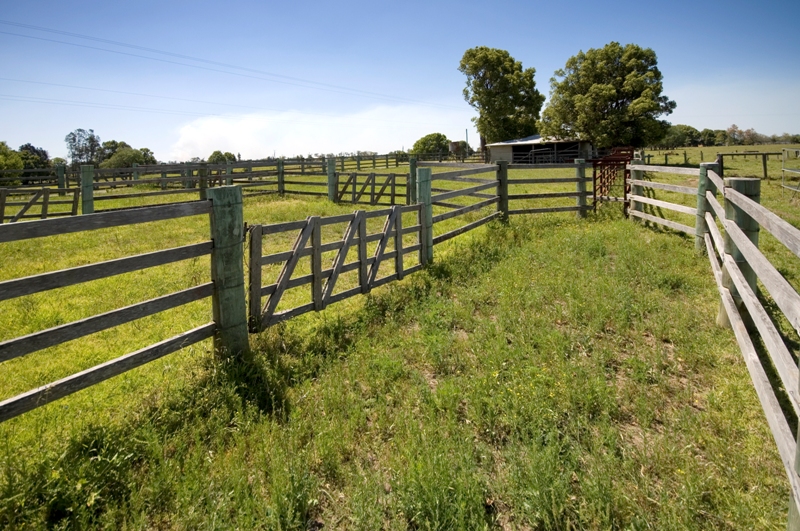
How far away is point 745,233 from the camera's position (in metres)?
4.85

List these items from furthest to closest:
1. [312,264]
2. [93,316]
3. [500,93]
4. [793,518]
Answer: [500,93], [312,264], [93,316], [793,518]

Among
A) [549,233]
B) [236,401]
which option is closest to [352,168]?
[549,233]

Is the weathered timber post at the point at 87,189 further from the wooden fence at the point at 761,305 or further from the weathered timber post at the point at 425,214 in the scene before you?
the wooden fence at the point at 761,305

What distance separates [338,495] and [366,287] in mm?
3775

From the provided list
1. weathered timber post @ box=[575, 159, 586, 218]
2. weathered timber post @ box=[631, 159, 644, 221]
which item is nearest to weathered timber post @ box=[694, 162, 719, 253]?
weathered timber post @ box=[631, 159, 644, 221]

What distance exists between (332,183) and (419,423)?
47.6ft

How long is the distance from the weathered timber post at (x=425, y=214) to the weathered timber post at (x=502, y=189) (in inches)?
134

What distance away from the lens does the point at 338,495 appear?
3020 mm

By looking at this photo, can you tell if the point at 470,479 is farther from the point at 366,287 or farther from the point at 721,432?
the point at 366,287

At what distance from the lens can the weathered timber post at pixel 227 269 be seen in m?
4.48

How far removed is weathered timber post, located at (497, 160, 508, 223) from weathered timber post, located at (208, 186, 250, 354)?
25.2ft

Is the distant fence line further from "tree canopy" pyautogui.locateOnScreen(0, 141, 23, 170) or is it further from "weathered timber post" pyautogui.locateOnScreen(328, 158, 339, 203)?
"tree canopy" pyautogui.locateOnScreen(0, 141, 23, 170)

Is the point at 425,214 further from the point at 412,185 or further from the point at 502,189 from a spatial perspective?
the point at 412,185

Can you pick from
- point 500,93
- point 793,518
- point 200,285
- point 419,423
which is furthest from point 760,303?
point 500,93
